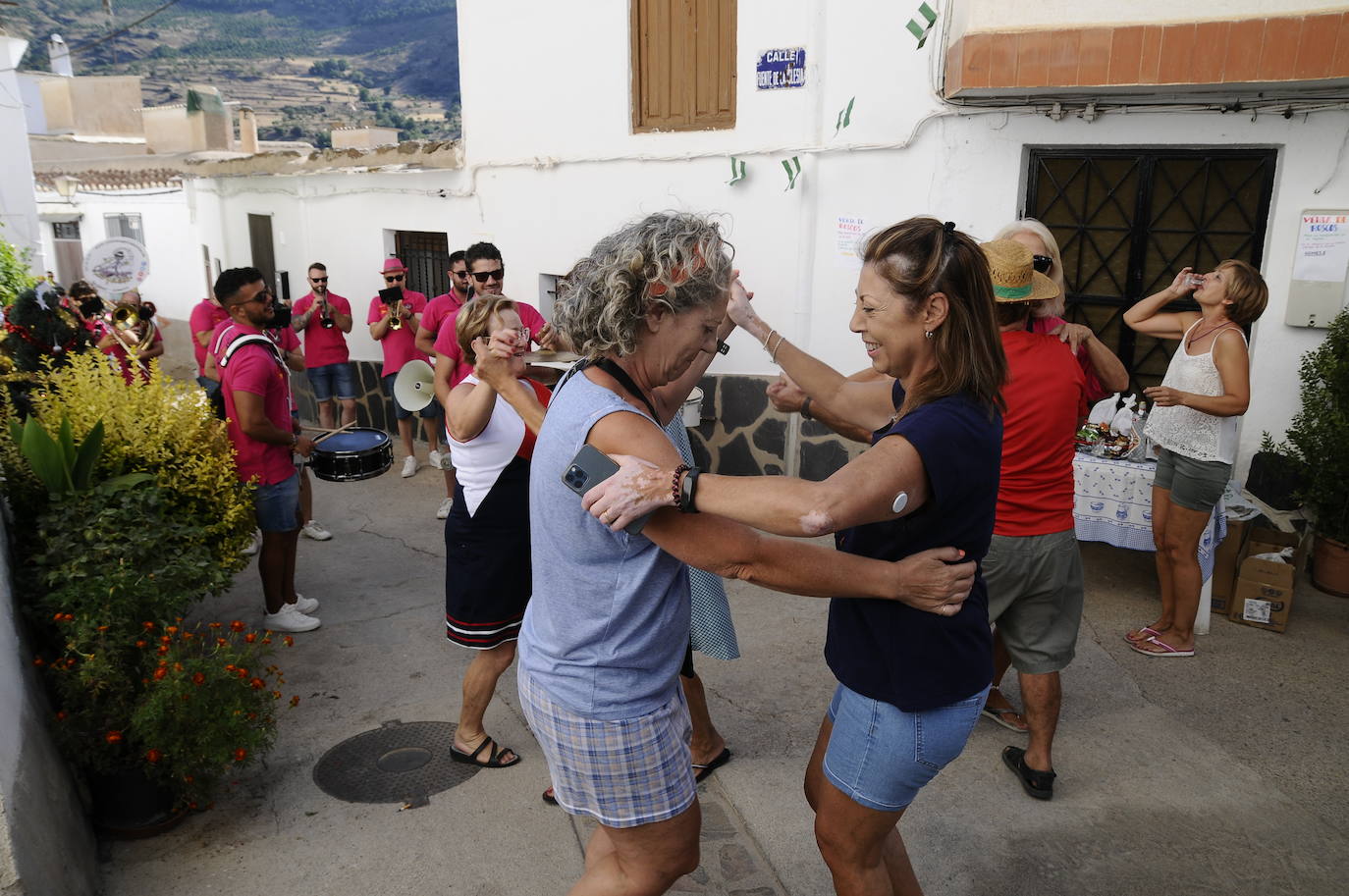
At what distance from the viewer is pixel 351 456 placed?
4.88m

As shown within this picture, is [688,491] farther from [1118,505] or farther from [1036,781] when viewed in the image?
[1118,505]

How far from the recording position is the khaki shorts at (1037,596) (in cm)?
327

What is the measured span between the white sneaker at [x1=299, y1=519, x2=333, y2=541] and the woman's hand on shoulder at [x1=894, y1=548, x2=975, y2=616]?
5.46 meters

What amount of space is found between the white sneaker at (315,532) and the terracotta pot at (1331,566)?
6.19 metres

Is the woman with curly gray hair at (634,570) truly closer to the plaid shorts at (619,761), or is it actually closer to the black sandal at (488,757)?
the plaid shorts at (619,761)

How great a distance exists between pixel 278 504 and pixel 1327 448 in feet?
18.2

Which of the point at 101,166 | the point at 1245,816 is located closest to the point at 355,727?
the point at 1245,816

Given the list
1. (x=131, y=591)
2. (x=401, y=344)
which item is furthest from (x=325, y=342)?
(x=131, y=591)

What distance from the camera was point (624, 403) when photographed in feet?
5.94

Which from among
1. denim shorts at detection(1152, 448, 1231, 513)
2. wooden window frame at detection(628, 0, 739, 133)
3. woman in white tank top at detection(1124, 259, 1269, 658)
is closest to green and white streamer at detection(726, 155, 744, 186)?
wooden window frame at detection(628, 0, 739, 133)

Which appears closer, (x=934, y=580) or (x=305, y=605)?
(x=934, y=580)

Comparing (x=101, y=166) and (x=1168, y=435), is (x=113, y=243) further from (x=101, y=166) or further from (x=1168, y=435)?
(x=101, y=166)

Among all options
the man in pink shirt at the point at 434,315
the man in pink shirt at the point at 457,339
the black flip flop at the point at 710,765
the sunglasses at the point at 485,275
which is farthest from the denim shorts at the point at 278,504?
the black flip flop at the point at 710,765

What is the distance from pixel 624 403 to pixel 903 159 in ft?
17.8
